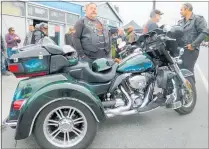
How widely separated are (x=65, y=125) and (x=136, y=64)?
4.29 ft

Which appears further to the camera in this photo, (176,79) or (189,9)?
(189,9)

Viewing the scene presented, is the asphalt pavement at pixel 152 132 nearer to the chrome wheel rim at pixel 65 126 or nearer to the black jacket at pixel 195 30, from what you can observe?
the chrome wheel rim at pixel 65 126

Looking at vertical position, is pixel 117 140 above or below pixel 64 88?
below

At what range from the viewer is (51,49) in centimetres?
316

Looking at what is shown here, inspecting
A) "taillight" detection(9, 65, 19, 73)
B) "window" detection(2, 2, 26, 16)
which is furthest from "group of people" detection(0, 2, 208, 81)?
"window" detection(2, 2, 26, 16)

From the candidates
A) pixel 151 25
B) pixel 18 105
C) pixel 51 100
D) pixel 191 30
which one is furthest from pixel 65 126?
pixel 151 25

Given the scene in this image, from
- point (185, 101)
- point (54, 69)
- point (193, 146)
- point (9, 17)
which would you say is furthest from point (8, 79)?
point (193, 146)

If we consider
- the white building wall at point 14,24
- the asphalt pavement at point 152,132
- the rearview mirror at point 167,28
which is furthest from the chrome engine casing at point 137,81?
the white building wall at point 14,24

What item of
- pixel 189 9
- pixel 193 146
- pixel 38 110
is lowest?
pixel 193 146

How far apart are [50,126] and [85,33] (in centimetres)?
198

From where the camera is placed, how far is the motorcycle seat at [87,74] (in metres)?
3.32

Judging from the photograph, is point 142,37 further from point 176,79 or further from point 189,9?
point 189,9

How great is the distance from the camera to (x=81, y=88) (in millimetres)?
3098

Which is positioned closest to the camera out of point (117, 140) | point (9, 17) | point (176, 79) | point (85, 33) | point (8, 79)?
point (117, 140)
